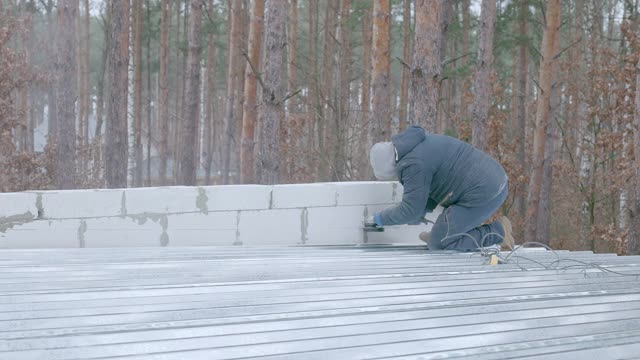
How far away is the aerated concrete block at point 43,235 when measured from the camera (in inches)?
246

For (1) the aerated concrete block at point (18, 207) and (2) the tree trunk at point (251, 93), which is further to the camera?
(2) the tree trunk at point (251, 93)

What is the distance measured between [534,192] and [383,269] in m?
12.3

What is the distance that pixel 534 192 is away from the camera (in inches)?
627

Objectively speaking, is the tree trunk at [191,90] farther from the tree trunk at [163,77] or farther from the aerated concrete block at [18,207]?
the aerated concrete block at [18,207]

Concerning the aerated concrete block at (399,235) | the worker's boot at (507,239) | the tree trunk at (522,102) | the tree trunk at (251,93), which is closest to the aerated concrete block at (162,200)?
the aerated concrete block at (399,235)

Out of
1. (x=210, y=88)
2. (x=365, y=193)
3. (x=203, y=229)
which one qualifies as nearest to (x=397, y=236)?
(x=365, y=193)

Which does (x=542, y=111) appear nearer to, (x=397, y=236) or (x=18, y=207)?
(x=397, y=236)

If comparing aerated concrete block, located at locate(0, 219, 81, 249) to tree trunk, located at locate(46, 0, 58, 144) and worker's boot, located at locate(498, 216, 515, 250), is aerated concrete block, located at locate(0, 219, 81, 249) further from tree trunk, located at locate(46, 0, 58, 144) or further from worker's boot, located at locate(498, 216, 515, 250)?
tree trunk, located at locate(46, 0, 58, 144)

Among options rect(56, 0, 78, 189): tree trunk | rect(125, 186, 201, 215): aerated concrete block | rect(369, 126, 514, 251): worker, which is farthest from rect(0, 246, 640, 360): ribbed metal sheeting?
rect(56, 0, 78, 189): tree trunk

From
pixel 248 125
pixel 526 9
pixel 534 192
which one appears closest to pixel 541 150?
pixel 534 192

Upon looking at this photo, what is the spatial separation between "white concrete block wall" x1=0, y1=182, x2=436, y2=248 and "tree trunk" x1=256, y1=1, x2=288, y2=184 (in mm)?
4750

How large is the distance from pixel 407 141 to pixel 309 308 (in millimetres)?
2553

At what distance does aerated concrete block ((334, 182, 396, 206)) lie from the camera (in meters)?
6.73

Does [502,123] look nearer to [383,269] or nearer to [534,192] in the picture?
[534,192]
